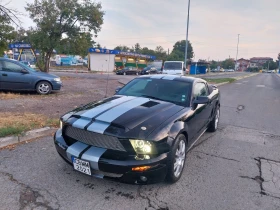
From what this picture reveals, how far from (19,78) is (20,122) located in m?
4.50

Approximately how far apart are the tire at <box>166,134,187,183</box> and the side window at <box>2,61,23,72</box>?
8109mm

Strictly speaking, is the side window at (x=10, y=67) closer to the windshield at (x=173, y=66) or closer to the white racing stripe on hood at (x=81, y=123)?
the white racing stripe on hood at (x=81, y=123)

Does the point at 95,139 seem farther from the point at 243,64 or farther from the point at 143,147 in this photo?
the point at 243,64

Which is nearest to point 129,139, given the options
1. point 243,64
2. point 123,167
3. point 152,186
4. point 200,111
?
point 123,167

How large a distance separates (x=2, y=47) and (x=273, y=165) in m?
16.4

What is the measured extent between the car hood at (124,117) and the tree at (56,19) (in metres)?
15.9

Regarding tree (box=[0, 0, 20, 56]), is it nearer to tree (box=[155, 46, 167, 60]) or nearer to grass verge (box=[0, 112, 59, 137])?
grass verge (box=[0, 112, 59, 137])

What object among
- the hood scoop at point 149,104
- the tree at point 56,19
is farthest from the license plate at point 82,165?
the tree at point 56,19

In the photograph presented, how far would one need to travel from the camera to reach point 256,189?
318 centimetres

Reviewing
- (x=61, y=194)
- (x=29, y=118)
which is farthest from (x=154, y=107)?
(x=29, y=118)

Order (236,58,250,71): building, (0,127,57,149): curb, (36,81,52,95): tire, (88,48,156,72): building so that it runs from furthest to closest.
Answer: (236,58,250,71): building
(88,48,156,72): building
(36,81,52,95): tire
(0,127,57,149): curb

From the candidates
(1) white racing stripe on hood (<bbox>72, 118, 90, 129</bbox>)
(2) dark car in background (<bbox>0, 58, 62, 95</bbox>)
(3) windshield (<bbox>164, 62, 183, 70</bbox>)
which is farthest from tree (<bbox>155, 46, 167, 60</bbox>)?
(1) white racing stripe on hood (<bbox>72, 118, 90, 129</bbox>)

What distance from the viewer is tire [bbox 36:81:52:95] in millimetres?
9367

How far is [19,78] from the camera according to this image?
29.3 feet
